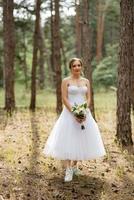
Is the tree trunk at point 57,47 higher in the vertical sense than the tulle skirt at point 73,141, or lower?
higher

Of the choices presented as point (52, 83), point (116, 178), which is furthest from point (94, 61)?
point (116, 178)

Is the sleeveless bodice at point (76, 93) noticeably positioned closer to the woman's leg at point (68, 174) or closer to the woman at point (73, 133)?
the woman at point (73, 133)

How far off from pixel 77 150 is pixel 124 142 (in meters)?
3.83

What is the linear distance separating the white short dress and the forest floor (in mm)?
558

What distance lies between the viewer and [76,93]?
9.50 metres

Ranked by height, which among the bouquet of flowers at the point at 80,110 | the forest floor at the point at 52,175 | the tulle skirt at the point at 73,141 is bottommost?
the forest floor at the point at 52,175

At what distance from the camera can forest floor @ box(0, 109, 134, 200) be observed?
28.6 ft

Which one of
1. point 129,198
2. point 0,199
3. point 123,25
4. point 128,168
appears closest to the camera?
point 0,199

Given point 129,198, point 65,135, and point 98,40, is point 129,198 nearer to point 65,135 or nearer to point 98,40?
point 65,135

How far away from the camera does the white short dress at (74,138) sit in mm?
9328

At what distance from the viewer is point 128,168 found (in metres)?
10.7

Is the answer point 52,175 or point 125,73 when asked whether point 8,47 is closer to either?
point 125,73

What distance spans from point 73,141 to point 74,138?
65mm

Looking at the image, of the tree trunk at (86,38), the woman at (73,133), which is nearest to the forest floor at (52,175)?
the woman at (73,133)
